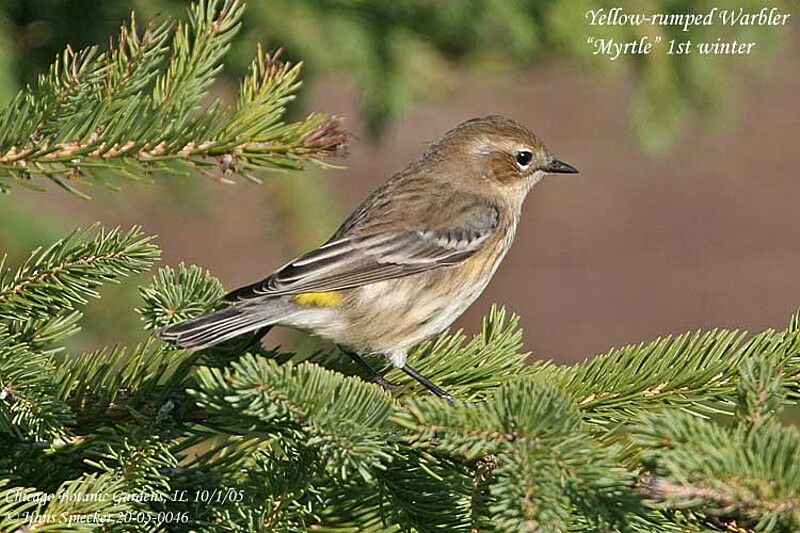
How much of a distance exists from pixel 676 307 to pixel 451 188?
8376mm

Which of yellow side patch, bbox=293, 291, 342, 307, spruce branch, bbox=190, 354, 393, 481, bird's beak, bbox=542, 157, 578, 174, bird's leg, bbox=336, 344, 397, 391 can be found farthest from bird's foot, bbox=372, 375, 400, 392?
bird's beak, bbox=542, 157, 578, 174

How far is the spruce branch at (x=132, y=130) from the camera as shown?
2.97m

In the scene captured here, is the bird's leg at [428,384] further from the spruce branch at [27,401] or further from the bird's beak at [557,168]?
the bird's beak at [557,168]

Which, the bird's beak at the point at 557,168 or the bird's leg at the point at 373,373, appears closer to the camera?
the bird's leg at the point at 373,373

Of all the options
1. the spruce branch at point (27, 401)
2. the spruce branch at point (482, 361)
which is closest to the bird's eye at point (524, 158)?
the spruce branch at point (482, 361)

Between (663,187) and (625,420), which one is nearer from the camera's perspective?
(625,420)

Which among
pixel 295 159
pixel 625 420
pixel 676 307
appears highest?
pixel 676 307

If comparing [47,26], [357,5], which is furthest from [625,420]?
[47,26]

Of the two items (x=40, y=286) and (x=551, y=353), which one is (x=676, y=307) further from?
(x=40, y=286)

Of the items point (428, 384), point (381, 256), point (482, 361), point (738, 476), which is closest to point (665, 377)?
point (482, 361)

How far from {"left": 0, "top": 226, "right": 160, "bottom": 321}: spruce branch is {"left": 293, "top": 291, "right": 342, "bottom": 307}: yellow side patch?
1.46 metres

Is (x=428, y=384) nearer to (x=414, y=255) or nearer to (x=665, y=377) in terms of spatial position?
(x=665, y=377)

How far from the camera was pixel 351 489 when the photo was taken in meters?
2.87

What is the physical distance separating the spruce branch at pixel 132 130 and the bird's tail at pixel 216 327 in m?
0.45
